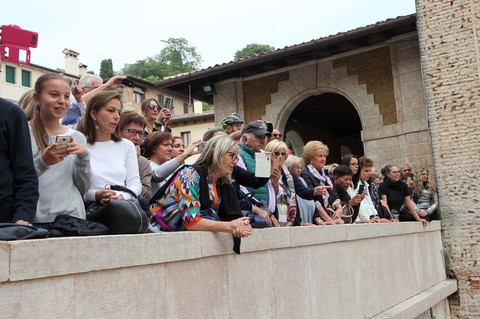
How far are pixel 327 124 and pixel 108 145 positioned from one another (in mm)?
17157

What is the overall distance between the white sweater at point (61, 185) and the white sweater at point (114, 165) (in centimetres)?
29

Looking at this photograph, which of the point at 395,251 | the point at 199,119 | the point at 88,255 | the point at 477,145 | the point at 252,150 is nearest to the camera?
the point at 88,255

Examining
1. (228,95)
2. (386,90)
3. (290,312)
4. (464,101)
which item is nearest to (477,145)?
(464,101)

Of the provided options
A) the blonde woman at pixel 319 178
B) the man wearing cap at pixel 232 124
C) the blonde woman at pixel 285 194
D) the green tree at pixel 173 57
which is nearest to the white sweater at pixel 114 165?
the blonde woman at pixel 285 194

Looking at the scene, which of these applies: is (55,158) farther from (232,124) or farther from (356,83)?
(356,83)

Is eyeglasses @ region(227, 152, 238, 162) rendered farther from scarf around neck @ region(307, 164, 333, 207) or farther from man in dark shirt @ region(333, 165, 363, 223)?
man in dark shirt @ region(333, 165, 363, 223)

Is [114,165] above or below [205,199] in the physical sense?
above

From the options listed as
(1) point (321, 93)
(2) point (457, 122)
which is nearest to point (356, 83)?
(1) point (321, 93)

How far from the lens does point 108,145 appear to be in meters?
3.56

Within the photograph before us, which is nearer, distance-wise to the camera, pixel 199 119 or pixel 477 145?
pixel 477 145

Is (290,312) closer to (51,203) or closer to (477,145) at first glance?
(51,203)

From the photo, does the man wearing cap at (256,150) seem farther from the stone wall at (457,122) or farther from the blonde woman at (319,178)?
the stone wall at (457,122)

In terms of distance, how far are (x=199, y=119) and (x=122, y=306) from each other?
1253 inches

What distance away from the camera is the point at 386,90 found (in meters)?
12.0
